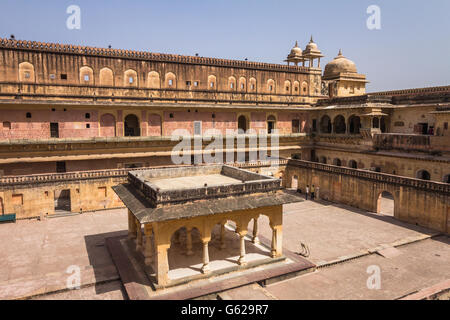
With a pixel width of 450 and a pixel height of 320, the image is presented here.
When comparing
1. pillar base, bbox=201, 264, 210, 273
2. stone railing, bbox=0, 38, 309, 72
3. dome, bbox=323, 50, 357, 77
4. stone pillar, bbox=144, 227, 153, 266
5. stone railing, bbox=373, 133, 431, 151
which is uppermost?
dome, bbox=323, 50, 357, 77

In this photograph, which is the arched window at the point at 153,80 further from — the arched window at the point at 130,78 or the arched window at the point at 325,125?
the arched window at the point at 325,125

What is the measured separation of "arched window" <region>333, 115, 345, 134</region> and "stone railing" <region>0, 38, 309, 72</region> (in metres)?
6.56

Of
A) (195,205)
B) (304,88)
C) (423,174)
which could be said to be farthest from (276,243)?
(304,88)

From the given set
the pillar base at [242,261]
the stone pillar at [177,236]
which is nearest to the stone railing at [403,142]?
the pillar base at [242,261]

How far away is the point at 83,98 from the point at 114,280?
15.7 meters

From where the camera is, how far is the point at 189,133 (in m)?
26.3

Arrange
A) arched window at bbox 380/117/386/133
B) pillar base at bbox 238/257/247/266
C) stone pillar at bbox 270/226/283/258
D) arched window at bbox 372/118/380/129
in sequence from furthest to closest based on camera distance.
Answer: arched window at bbox 380/117/386/133 → arched window at bbox 372/118/380/129 → stone pillar at bbox 270/226/283/258 → pillar base at bbox 238/257/247/266

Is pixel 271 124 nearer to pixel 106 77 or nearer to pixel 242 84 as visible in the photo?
pixel 242 84

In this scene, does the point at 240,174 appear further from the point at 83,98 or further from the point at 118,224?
the point at 83,98

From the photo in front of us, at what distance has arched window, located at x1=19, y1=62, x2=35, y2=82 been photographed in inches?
873

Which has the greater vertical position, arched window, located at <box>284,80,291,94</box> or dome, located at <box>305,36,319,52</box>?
dome, located at <box>305,36,319,52</box>

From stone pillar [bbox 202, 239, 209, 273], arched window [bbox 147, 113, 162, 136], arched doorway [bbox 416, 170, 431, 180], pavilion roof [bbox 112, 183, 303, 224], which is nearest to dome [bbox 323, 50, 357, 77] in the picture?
arched doorway [bbox 416, 170, 431, 180]

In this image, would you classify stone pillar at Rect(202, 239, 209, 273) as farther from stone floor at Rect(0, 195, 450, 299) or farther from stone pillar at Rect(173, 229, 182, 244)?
stone pillar at Rect(173, 229, 182, 244)

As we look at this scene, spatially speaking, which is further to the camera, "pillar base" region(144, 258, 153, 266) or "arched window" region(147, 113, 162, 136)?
"arched window" region(147, 113, 162, 136)
